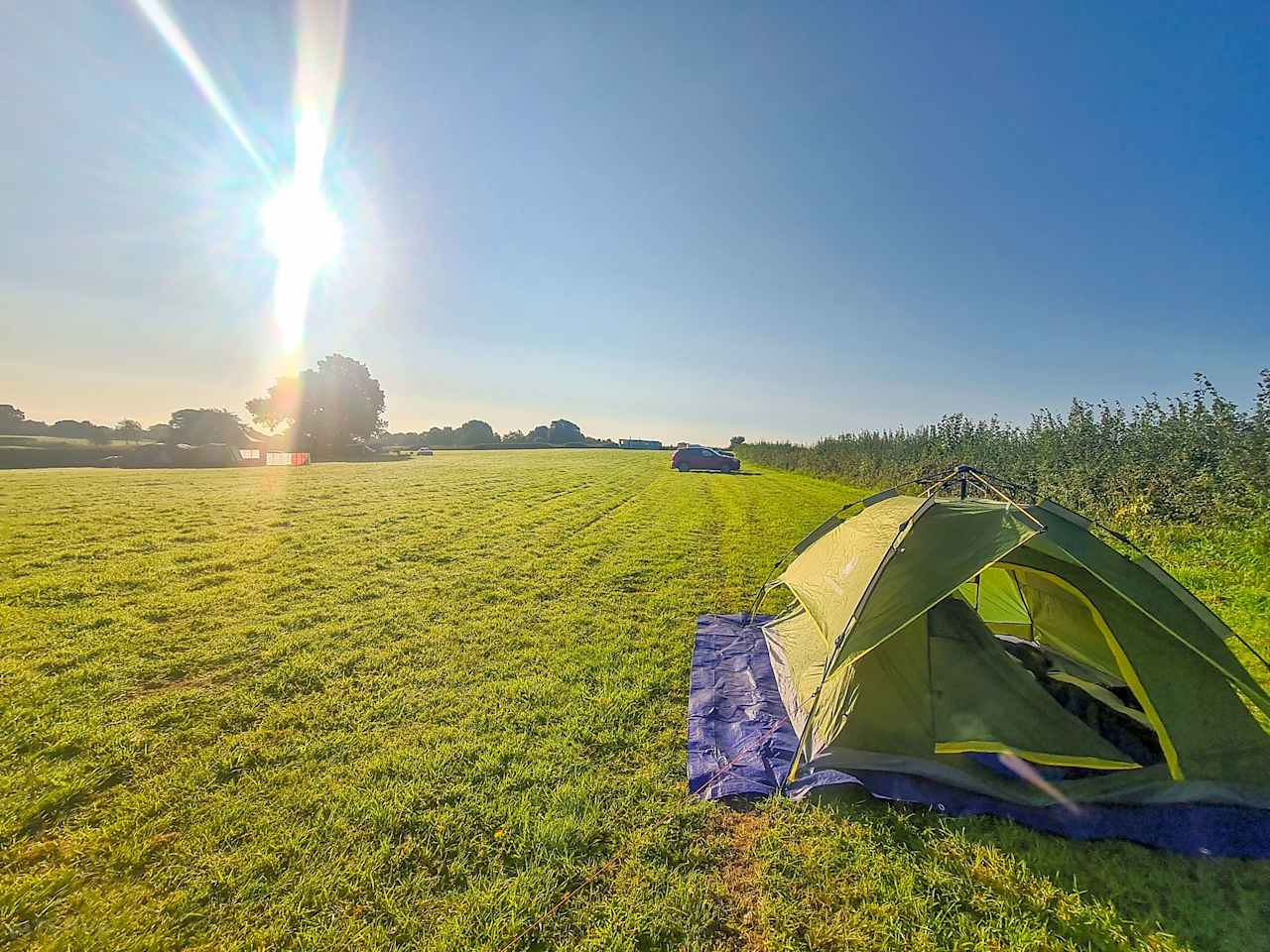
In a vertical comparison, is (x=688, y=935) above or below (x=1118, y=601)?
below

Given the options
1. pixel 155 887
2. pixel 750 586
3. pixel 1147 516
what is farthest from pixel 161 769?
pixel 1147 516

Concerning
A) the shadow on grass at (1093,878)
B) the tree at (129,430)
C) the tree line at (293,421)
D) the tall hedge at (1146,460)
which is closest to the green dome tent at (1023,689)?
the shadow on grass at (1093,878)

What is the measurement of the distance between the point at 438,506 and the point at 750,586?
8.98 m

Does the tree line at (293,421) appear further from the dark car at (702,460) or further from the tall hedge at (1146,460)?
the tall hedge at (1146,460)

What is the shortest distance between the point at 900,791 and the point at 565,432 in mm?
73101

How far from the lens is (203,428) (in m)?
38.9

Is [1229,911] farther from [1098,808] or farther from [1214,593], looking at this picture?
[1214,593]

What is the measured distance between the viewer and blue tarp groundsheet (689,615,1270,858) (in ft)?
8.86

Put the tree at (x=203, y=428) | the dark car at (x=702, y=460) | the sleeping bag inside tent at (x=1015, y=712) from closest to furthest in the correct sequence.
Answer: the sleeping bag inside tent at (x=1015, y=712), the dark car at (x=702, y=460), the tree at (x=203, y=428)

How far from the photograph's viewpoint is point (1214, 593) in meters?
6.74

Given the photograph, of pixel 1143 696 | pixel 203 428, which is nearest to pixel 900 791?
pixel 1143 696

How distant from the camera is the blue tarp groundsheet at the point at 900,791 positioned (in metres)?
2.70

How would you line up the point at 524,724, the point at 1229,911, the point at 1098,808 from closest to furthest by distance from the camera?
the point at 1229,911, the point at 1098,808, the point at 524,724

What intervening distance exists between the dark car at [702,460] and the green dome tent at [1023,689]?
76.5 feet
